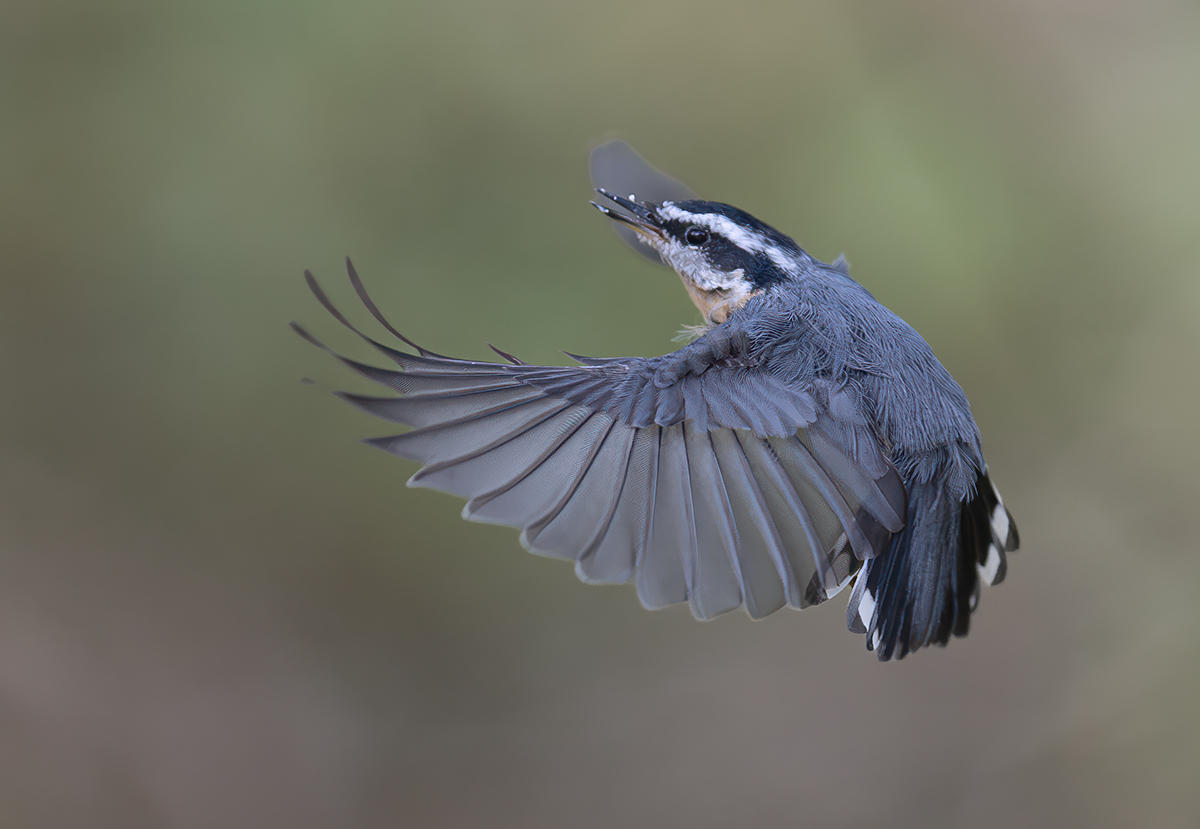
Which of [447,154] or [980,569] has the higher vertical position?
[447,154]

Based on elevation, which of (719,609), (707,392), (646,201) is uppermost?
(646,201)

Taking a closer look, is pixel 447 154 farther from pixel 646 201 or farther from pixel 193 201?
pixel 646 201

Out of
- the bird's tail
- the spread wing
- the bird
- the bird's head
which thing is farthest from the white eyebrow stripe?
the bird's tail

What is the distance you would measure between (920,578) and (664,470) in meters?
0.61

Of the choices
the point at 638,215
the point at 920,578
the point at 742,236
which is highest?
the point at 638,215

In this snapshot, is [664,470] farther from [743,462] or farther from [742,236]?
[742,236]

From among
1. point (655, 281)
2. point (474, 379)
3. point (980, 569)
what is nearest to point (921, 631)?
point (980, 569)

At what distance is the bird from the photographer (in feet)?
5.01

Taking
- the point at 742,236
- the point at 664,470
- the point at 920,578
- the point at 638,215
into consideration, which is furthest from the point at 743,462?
the point at 638,215

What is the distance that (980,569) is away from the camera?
75.4 inches

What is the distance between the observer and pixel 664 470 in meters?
1.63

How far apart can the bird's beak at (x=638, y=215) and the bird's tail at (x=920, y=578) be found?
0.94m

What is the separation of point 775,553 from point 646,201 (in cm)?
114

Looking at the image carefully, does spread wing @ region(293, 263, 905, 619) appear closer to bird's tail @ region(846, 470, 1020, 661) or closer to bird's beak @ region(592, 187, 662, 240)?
bird's tail @ region(846, 470, 1020, 661)
